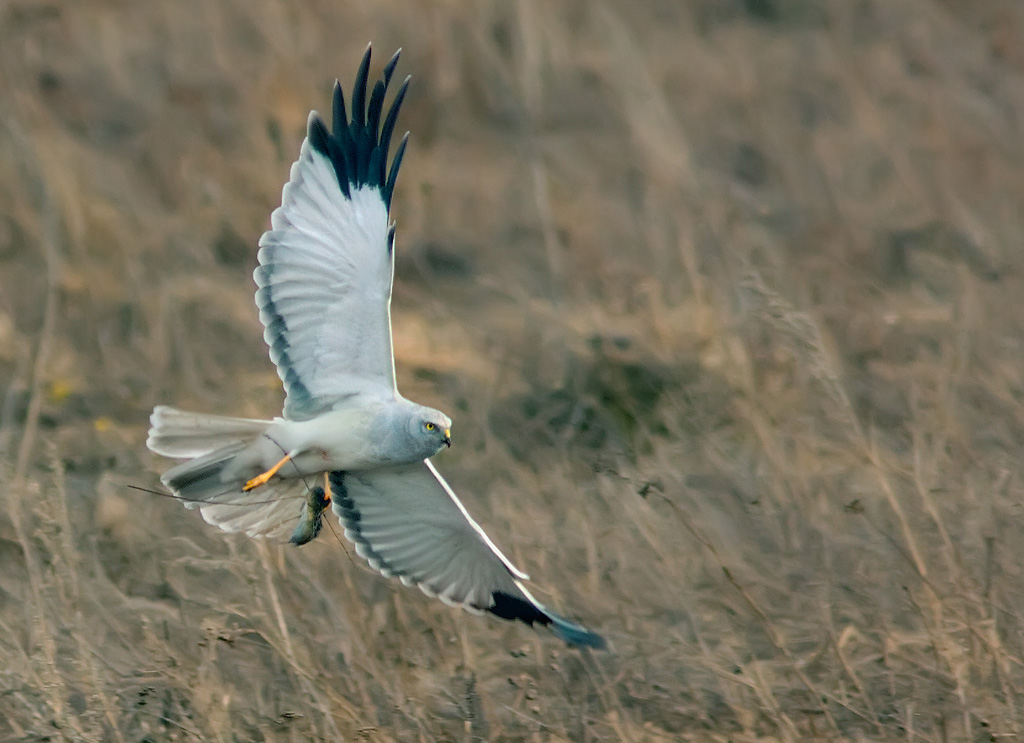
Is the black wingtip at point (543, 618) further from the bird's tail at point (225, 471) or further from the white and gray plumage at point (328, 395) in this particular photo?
the bird's tail at point (225, 471)

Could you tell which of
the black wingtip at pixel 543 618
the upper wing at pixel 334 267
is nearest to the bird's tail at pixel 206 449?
the upper wing at pixel 334 267

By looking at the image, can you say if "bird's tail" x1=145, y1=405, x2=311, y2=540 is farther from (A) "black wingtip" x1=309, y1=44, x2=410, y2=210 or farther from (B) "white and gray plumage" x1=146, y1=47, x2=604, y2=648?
(A) "black wingtip" x1=309, y1=44, x2=410, y2=210

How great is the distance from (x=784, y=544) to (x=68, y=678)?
279 cm

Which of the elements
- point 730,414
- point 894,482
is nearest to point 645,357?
point 730,414

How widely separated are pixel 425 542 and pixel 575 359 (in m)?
3.27

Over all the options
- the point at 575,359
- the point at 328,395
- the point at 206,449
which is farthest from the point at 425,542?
the point at 575,359

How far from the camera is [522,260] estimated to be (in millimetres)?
9820

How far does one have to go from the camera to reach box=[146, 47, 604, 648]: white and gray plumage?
197 inches

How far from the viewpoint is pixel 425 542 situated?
5523 mm

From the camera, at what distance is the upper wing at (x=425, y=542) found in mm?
5402

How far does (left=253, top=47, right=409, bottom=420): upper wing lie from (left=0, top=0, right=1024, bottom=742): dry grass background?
2.32 ft

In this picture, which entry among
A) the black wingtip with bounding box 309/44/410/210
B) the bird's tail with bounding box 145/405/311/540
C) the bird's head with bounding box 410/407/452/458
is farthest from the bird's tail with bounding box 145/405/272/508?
the black wingtip with bounding box 309/44/410/210

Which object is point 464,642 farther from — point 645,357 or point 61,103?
point 61,103

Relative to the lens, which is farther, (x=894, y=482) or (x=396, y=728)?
(x=894, y=482)
